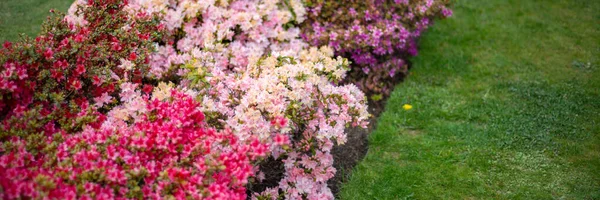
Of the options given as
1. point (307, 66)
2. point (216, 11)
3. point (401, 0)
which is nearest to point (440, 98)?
point (401, 0)

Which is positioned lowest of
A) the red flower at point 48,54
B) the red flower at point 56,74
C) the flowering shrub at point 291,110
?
the flowering shrub at point 291,110

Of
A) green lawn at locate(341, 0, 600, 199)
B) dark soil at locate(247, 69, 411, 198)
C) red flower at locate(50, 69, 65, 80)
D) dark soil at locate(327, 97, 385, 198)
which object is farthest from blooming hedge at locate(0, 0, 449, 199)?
green lawn at locate(341, 0, 600, 199)

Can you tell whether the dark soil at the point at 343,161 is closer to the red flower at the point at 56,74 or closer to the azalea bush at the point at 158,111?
the azalea bush at the point at 158,111

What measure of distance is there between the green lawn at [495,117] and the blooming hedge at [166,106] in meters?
0.85

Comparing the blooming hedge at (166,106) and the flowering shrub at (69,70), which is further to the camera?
the flowering shrub at (69,70)

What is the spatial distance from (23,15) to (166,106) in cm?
265

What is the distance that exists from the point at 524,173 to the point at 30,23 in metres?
4.64

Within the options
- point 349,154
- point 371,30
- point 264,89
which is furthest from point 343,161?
point 371,30

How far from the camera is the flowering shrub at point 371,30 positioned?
16.5 feet

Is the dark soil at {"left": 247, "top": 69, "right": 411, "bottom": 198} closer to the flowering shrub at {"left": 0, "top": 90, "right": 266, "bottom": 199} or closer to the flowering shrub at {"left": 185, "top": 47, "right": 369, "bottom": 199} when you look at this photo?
the flowering shrub at {"left": 185, "top": 47, "right": 369, "bottom": 199}

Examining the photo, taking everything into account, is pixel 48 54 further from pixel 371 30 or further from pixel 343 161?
pixel 371 30

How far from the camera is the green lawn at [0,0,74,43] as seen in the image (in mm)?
4543

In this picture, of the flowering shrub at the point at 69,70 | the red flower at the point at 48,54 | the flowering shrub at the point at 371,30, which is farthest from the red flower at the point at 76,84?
the flowering shrub at the point at 371,30

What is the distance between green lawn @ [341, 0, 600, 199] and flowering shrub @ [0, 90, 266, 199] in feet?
4.71
